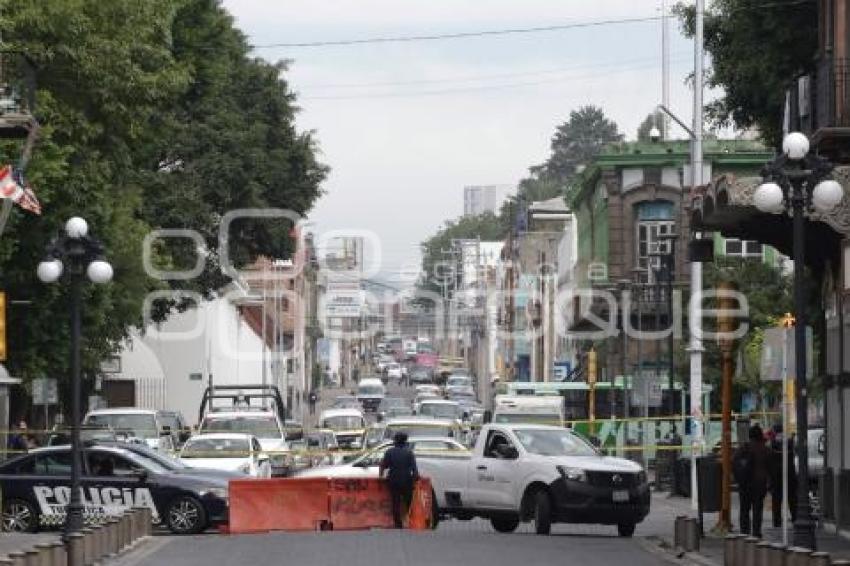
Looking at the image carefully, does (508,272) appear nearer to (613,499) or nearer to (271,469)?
(271,469)

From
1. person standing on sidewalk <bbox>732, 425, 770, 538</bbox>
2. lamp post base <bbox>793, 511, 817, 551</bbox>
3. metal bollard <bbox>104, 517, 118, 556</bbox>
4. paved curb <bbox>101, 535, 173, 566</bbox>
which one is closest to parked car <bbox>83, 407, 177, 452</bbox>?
paved curb <bbox>101, 535, 173, 566</bbox>

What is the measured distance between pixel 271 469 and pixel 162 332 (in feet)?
155

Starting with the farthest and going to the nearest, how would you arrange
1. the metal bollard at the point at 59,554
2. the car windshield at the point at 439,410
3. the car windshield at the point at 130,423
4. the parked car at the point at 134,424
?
1. the car windshield at the point at 439,410
2. the car windshield at the point at 130,423
3. the parked car at the point at 134,424
4. the metal bollard at the point at 59,554

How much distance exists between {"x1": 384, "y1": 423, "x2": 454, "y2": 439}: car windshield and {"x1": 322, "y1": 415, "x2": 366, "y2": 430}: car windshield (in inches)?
808

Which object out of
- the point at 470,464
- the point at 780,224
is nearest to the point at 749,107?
the point at 780,224

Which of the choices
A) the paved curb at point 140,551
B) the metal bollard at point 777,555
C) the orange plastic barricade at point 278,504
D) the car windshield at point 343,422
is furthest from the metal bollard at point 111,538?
the car windshield at point 343,422

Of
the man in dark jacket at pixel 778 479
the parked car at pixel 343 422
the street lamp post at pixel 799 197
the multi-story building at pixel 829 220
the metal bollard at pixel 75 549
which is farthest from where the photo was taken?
the parked car at pixel 343 422

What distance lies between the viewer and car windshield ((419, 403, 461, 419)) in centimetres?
7442

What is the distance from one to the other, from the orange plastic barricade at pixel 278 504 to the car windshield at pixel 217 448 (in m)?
7.39

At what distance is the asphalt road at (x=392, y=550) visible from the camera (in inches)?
1031

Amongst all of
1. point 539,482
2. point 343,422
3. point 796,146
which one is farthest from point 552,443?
point 343,422

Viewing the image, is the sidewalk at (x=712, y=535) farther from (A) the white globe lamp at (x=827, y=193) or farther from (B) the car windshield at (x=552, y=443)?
(A) the white globe lamp at (x=827, y=193)

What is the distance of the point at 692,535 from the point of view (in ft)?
94.9

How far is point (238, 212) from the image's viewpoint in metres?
67.6
